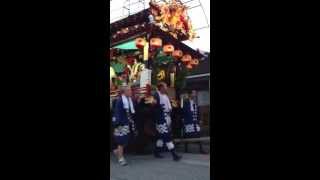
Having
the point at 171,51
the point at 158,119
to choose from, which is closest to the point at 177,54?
the point at 171,51

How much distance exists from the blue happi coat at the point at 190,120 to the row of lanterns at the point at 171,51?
206 millimetres

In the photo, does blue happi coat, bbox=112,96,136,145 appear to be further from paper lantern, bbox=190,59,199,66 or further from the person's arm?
paper lantern, bbox=190,59,199,66

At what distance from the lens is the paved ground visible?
1930mm

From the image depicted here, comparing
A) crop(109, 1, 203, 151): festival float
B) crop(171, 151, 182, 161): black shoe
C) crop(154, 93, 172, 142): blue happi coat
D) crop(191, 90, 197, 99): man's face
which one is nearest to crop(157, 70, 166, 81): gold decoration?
crop(109, 1, 203, 151): festival float

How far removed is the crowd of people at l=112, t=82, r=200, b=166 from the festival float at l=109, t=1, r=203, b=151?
4cm

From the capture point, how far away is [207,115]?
6.26 ft

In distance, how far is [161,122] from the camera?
2.14 metres

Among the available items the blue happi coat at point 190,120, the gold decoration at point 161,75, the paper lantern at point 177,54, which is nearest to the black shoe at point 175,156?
the blue happi coat at point 190,120

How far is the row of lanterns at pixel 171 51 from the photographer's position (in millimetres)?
2076

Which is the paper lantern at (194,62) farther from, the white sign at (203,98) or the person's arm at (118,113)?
the person's arm at (118,113)

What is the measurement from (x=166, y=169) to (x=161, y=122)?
262 mm

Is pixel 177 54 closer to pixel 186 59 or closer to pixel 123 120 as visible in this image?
pixel 186 59

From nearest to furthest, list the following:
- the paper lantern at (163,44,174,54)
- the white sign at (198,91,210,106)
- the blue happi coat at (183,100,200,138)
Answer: the white sign at (198,91,210,106) → the blue happi coat at (183,100,200,138) → the paper lantern at (163,44,174,54)
